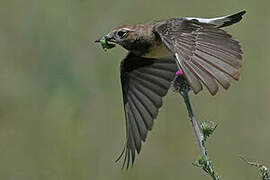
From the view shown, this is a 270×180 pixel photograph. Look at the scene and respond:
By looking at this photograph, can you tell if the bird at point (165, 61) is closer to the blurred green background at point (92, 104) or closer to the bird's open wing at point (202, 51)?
the bird's open wing at point (202, 51)

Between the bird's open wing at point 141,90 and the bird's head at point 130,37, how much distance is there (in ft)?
0.92

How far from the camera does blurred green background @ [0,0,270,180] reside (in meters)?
6.86

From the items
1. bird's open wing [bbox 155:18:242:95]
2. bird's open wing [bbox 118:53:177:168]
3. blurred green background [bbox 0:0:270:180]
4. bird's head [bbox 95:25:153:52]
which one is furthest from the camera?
blurred green background [bbox 0:0:270:180]

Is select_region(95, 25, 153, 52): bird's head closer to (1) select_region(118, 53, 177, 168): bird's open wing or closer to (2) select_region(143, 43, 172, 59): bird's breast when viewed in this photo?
(2) select_region(143, 43, 172, 59): bird's breast

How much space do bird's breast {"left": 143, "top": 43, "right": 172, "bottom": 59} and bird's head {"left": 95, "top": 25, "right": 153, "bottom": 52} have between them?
73 mm

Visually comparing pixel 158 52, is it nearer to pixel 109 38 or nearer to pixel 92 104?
pixel 109 38

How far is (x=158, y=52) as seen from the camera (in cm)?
561

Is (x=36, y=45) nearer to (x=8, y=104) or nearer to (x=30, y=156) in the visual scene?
(x=8, y=104)

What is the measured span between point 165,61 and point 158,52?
0.48m

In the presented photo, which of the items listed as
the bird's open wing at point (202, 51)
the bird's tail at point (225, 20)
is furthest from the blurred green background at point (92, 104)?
the bird's open wing at point (202, 51)

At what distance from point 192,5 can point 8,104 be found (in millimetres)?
1902

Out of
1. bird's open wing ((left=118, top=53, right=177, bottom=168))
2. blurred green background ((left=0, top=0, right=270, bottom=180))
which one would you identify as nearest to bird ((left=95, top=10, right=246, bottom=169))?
bird's open wing ((left=118, top=53, right=177, bottom=168))

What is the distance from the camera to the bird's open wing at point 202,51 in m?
4.38

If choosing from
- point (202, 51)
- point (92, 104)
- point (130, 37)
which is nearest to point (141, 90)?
point (130, 37)
